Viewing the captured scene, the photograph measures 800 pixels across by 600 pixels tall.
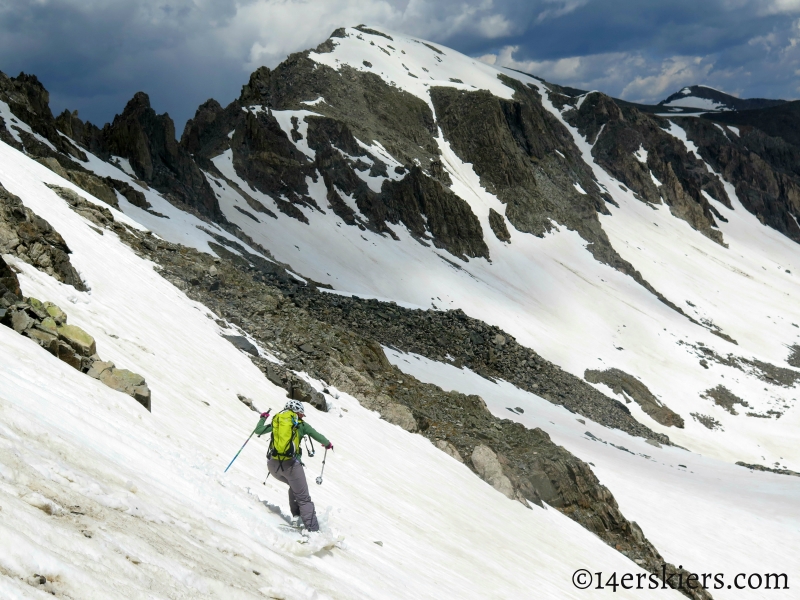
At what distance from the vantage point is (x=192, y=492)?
295 inches

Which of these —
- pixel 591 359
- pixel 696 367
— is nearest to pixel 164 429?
pixel 591 359

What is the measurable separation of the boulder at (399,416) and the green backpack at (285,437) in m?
10.1

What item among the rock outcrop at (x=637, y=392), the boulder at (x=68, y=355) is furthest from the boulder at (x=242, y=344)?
the rock outcrop at (x=637, y=392)

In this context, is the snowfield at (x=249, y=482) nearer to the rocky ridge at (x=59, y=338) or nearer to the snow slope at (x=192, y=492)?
the snow slope at (x=192, y=492)

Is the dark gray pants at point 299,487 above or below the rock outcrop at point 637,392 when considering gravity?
below

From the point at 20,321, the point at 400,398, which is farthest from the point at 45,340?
the point at 400,398

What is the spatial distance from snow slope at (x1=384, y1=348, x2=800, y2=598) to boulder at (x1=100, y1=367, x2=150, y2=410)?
1793 centimetres

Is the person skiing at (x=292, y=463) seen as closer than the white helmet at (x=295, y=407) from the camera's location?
Yes

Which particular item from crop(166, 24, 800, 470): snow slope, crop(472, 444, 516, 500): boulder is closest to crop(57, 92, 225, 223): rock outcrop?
crop(166, 24, 800, 470): snow slope

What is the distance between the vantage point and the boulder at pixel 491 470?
58.5 feet

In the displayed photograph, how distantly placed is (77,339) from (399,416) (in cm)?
1056

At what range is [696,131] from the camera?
153 meters

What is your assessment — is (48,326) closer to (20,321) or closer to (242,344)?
(20,321)

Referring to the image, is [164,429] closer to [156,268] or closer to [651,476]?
[156,268]
